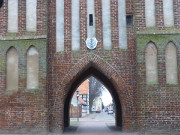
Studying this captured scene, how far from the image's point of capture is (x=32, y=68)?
43.1ft

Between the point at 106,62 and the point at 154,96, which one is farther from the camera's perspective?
the point at 106,62

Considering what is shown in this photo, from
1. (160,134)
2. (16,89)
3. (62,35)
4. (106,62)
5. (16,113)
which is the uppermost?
(62,35)

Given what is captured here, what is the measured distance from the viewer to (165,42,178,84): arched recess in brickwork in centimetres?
1270

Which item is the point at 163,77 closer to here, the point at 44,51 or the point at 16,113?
the point at 44,51

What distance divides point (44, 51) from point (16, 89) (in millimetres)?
1957

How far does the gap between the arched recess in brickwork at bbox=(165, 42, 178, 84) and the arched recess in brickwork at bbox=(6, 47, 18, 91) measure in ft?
20.5

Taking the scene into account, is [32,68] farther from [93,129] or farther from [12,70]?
[93,129]

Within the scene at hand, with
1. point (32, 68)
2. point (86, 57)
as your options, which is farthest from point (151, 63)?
Answer: point (32, 68)

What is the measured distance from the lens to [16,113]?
12.8 metres

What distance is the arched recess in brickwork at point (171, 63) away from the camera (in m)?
12.7

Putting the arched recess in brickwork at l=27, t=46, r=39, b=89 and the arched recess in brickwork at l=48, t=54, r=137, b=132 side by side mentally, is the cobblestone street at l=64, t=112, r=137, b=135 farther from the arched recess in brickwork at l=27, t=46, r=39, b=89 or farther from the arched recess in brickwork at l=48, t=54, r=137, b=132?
the arched recess in brickwork at l=27, t=46, r=39, b=89

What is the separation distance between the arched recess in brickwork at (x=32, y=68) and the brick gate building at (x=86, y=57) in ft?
0.14

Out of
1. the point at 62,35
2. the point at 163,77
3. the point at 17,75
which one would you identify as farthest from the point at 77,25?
the point at 163,77

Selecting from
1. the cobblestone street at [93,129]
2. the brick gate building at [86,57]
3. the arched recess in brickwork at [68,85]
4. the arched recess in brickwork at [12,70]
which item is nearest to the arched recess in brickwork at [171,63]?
the brick gate building at [86,57]
